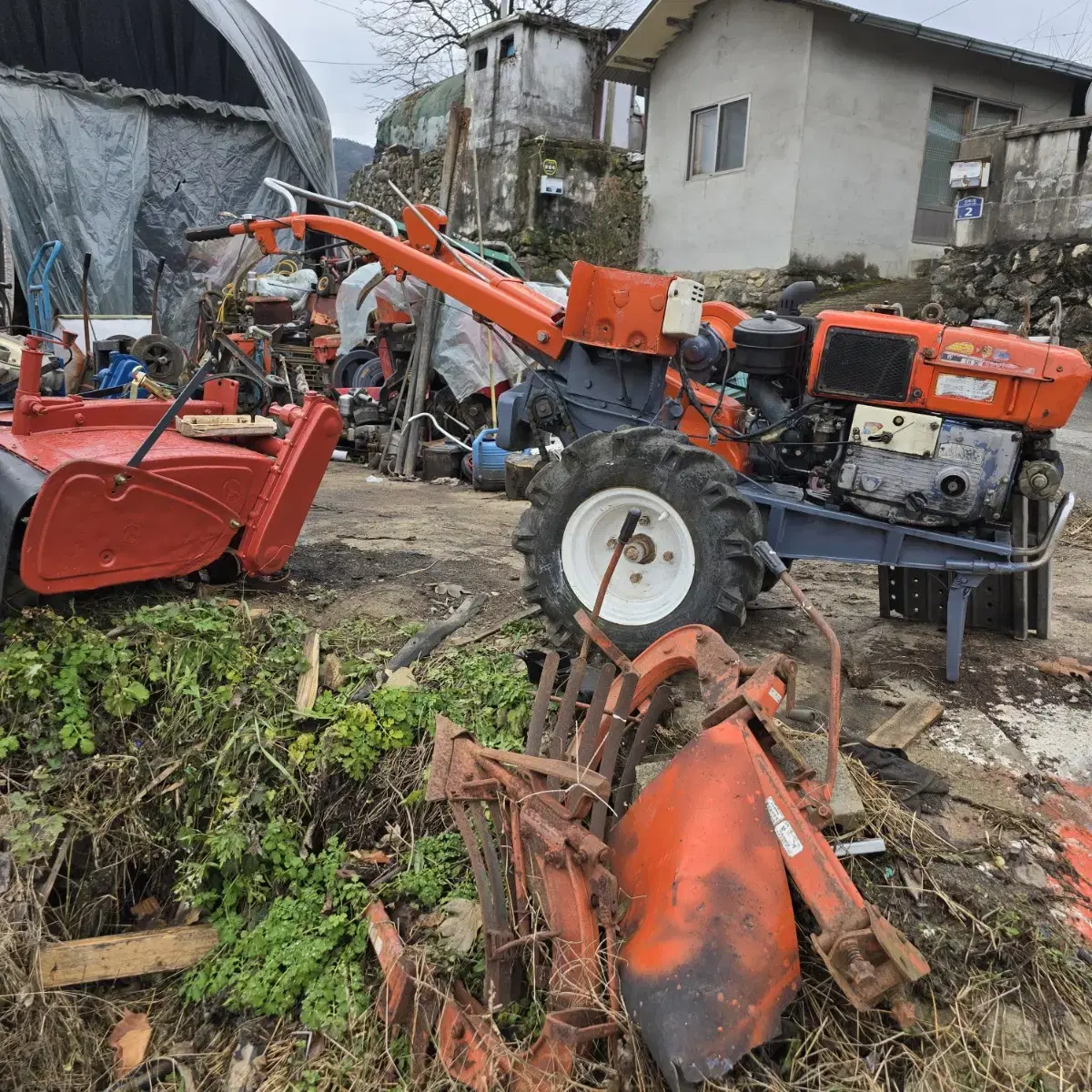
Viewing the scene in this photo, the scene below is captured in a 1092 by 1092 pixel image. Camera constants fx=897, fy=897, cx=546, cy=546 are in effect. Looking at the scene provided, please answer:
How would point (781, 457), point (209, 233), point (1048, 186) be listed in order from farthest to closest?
point (1048, 186)
point (209, 233)
point (781, 457)

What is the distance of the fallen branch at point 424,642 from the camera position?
3.61 meters

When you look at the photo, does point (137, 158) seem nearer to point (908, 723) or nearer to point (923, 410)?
point (923, 410)

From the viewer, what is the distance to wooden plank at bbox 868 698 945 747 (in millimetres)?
3197

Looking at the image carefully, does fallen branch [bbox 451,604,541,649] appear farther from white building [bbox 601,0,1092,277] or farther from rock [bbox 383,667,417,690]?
white building [bbox 601,0,1092,277]

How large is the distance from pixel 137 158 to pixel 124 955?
39.1 feet

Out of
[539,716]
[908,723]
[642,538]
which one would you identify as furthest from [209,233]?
[908,723]

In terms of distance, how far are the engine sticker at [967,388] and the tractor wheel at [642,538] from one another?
3.19ft

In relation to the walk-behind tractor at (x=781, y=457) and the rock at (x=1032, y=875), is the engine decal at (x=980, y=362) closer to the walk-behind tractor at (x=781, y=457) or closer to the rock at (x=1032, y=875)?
the walk-behind tractor at (x=781, y=457)

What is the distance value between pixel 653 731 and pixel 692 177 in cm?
1022

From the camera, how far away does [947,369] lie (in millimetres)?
3729

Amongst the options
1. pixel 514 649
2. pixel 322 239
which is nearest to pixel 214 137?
pixel 322 239

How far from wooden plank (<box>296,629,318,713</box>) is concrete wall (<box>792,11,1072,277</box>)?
859 cm

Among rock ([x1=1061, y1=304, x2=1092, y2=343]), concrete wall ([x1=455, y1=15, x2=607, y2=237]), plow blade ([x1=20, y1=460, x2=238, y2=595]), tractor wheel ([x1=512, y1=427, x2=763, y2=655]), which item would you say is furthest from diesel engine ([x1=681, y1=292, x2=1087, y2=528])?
concrete wall ([x1=455, y1=15, x2=607, y2=237])

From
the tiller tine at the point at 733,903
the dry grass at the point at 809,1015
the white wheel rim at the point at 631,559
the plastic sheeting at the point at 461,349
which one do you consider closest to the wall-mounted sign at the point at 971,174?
the plastic sheeting at the point at 461,349
